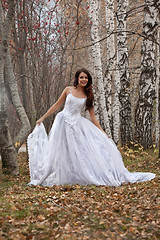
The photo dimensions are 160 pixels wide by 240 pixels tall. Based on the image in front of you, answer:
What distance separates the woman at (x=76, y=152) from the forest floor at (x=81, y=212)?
377mm

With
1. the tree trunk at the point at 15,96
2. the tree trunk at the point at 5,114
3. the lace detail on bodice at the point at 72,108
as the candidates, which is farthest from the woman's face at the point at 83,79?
the tree trunk at the point at 15,96

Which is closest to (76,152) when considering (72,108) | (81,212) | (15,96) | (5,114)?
(72,108)

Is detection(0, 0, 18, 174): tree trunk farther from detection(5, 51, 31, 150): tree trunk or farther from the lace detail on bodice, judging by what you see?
the lace detail on bodice

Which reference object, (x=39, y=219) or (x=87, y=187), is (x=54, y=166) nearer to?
(x=87, y=187)

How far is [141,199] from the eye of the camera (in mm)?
4457

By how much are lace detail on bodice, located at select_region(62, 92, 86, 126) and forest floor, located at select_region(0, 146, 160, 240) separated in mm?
1539

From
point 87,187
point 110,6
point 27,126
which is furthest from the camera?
point 110,6

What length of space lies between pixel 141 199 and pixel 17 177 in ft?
10.0

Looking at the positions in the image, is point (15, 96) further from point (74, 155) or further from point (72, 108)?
point (74, 155)

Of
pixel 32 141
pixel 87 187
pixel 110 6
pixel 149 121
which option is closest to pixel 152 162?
pixel 149 121

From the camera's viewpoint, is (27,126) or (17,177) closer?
(17,177)

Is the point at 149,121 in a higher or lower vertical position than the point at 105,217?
higher

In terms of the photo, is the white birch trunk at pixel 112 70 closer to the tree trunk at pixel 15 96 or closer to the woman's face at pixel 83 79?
the tree trunk at pixel 15 96

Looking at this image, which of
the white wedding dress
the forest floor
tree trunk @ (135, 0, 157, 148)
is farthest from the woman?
tree trunk @ (135, 0, 157, 148)
